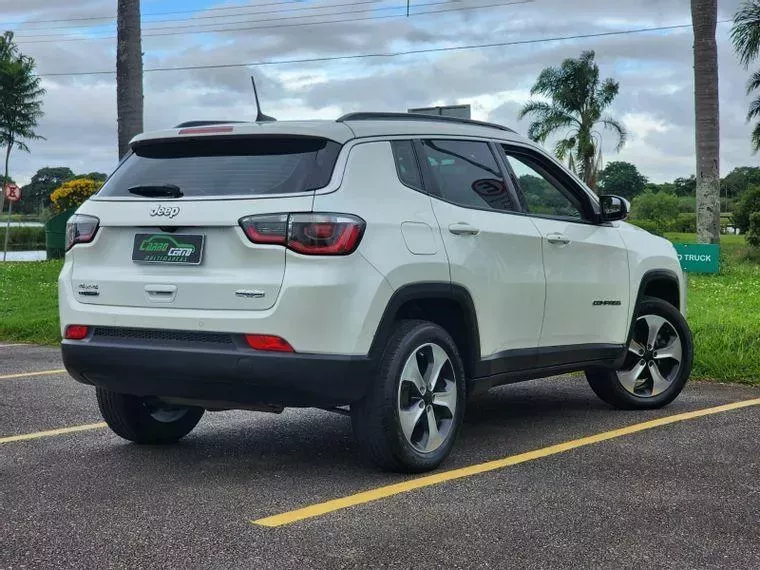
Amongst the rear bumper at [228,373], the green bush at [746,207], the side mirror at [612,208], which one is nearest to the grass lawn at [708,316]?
the side mirror at [612,208]

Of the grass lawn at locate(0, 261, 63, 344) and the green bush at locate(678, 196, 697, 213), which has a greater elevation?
the grass lawn at locate(0, 261, 63, 344)

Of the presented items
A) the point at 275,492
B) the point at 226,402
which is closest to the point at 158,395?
the point at 226,402

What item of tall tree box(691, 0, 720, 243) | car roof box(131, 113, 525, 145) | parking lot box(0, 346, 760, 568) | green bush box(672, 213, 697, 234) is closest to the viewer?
parking lot box(0, 346, 760, 568)

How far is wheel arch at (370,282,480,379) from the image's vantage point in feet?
16.4

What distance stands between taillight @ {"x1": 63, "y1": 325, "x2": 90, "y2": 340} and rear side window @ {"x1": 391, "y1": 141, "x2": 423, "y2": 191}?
1.81 m

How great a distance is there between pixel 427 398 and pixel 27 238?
53.1 meters

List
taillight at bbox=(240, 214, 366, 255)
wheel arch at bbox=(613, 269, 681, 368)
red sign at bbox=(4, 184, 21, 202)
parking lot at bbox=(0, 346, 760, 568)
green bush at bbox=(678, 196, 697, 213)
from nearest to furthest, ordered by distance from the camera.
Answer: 1. parking lot at bbox=(0, 346, 760, 568)
2. taillight at bbox=(240, 214, 366, 255)
3. wheel arch at bbox=(613, 269, 681, 368)
4. red sign at bbox=(4, 184, 21, 202)
5. green bush at bbox=(678, 196, 697, 213)

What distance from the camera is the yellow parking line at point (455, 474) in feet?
14.8

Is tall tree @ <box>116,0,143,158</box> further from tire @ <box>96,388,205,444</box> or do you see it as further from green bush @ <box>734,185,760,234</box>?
green bush @ <box>734,185,760,234</box>

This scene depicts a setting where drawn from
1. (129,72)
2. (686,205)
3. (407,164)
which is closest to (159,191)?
(407,164)

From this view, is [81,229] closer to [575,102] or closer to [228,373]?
[228,373]

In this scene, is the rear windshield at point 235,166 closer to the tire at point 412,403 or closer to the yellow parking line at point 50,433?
the tire at point 412,403

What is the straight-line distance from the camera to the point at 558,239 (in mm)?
6305

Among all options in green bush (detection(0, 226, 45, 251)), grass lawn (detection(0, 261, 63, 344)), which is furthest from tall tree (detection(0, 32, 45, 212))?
grass lawn (detection(0, 261, 63, 344))
